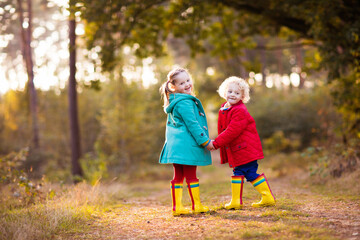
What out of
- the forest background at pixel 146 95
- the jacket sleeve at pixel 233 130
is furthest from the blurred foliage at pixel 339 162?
the jacket sleeve at pixel 233 130

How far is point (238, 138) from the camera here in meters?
4.40

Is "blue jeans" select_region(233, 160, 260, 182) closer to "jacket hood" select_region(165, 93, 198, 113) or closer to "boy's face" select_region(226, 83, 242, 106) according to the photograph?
"boy's face" select_region(226, 83, 242, 106)

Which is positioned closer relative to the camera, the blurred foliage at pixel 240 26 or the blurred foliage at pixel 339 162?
the blurred foliage at pixel 339 162

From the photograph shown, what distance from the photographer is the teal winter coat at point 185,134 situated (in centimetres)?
418

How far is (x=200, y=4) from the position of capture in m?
7.65

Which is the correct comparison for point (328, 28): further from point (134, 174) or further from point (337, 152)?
point (134, 174)

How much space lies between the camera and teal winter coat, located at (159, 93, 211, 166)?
418 cm

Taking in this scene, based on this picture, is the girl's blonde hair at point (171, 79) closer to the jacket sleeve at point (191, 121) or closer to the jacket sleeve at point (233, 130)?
the jacket sleeve at point (191, 121)

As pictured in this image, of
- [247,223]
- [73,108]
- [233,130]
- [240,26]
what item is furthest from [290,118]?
[247,223]

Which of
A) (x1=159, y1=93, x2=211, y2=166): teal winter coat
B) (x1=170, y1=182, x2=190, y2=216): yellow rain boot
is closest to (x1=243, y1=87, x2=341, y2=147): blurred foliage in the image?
(x1=159, y1=93, x2=211, y2=166): teal winter coat

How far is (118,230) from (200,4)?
5289 mm

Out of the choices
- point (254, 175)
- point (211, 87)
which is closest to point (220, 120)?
point (254, 175)

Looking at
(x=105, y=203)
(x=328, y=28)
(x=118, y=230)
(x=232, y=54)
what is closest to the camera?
(x=118, y=230)

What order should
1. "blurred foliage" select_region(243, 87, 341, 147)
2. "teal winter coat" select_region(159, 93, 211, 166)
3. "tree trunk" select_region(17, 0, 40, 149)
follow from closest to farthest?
"teal winter coat" select_region(159, 93, 211, 166), "tree trunk" select_region(17, 0, 40, 149), "blurred foliage" select_region(243, 87, 341, 147)
